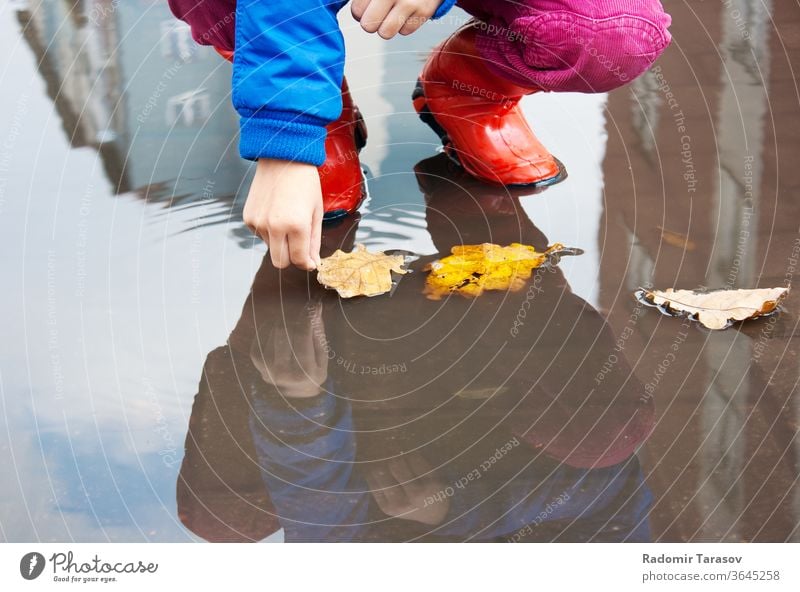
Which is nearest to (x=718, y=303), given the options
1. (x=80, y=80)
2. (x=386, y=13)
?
(x=386, y=13)

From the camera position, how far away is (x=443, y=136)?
1.86 m

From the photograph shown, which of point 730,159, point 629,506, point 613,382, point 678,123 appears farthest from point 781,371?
point 678,123

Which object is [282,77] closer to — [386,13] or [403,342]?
[386,13]

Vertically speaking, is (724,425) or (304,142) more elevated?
(304,142)

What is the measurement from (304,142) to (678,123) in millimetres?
967

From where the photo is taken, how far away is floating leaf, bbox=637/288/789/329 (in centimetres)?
137

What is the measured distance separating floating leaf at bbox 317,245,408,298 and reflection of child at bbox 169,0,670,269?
5.8 inches

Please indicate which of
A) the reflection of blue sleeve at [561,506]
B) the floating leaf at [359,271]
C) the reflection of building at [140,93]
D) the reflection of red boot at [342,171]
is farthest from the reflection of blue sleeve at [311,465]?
the reflection of building at [140,93]

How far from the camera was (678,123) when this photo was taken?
189 centimetres

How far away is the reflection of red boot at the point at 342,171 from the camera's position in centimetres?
167

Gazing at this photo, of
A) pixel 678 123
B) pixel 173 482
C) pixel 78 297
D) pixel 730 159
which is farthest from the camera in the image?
pixel 678 123

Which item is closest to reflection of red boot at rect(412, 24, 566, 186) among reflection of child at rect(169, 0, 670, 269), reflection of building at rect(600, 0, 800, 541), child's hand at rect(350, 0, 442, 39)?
reflection of child at rect(169, 0, 670, 269)
